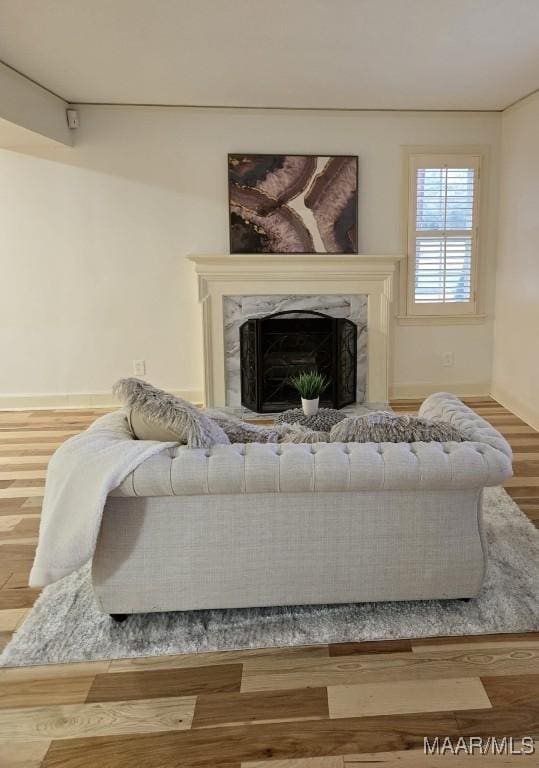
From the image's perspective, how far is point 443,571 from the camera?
90.5 inches

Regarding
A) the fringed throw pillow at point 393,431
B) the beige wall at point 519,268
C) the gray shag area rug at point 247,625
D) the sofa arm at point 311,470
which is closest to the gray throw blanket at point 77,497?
the sofa arm at point 311,470

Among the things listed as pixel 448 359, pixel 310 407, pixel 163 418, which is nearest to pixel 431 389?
pixel 448 359

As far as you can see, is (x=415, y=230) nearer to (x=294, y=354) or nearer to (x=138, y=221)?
(x=294, y=354)

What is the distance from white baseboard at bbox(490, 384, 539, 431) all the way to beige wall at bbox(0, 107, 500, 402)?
870 mm

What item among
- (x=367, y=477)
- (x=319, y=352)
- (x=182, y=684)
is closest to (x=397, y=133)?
(x=319, y=352)

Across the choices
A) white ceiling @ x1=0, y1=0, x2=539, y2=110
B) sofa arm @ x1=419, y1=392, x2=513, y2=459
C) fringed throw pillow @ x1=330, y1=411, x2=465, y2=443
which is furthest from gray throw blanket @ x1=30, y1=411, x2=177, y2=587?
white ceiling @ x1=0, y1=0, x2=539, y2=110

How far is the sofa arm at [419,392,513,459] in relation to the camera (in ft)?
7.39

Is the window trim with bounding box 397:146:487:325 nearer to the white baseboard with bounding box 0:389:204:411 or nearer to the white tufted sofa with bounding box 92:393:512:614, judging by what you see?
the white baseboard with bounding box 0:389:204:411

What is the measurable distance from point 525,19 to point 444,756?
322 centimetres

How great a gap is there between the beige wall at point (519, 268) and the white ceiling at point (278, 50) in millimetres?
324

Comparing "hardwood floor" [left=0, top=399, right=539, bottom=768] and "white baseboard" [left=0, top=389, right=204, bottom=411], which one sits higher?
"white baseboard" [left=0, top=389, right=204, bottom=411]

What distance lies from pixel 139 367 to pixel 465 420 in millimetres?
3560

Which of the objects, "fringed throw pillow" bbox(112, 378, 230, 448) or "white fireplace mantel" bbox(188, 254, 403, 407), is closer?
"fringed throw pillow" bbox(112, 378, 230, 448)

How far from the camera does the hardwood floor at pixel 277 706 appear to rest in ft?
5.71
